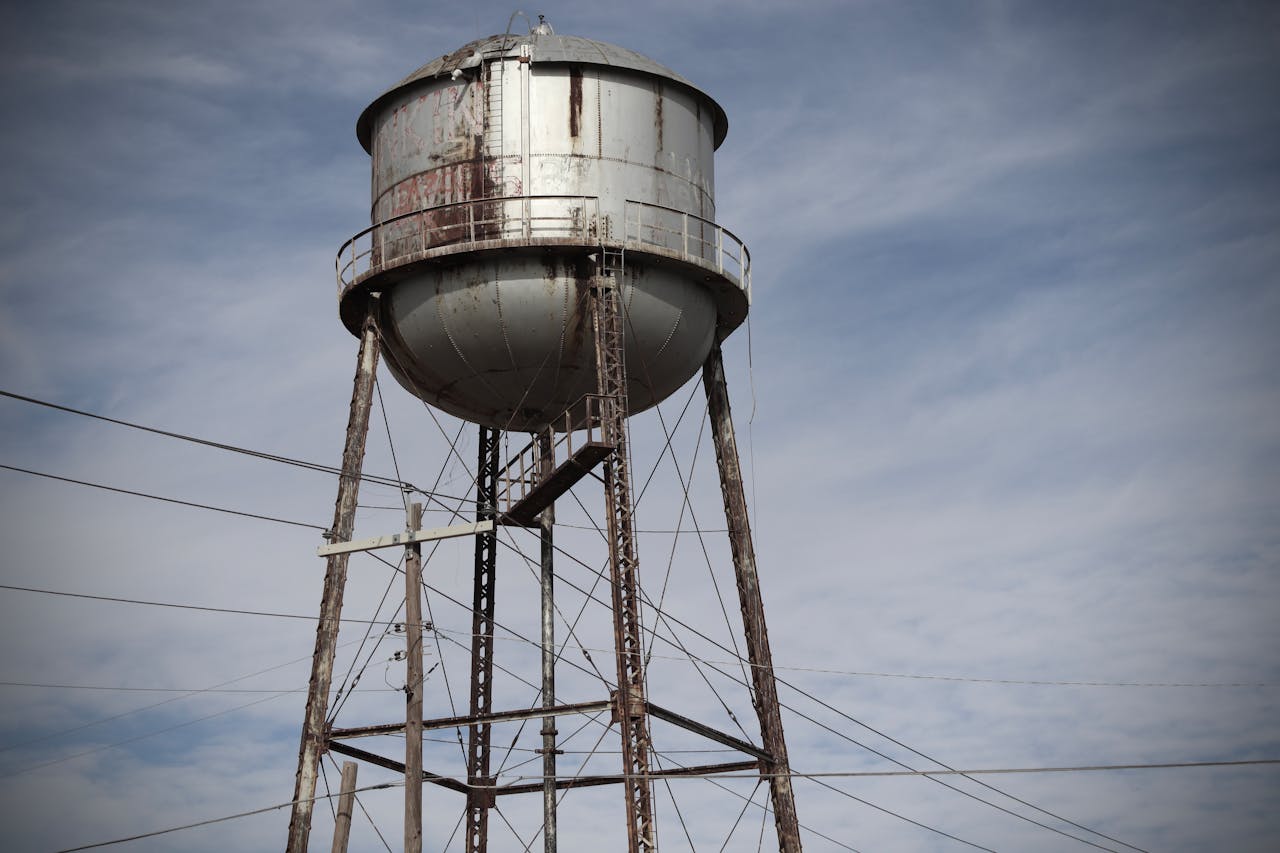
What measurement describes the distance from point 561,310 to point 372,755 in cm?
726

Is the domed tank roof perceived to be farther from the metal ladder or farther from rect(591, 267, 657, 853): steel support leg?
rect(591, 267, 657, 853): steel support leg

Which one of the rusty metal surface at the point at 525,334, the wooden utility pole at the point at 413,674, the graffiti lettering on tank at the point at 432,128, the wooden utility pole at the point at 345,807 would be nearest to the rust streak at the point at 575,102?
the graffiti lettering on tank at the point at 432,128

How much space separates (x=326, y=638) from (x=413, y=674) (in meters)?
3.13

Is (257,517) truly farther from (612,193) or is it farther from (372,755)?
(612,193)

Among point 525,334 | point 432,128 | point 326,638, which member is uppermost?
point 432,128

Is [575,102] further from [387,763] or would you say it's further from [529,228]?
[387,763]

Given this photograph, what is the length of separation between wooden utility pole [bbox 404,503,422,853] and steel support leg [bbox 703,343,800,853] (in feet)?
21.2

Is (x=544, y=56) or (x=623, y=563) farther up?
(x=544, y=56)

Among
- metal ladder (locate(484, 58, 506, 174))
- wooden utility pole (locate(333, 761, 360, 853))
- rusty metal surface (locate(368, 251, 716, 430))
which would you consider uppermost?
metal ladder (locate(484, 58, 506, 174))

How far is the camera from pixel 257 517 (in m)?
25.2

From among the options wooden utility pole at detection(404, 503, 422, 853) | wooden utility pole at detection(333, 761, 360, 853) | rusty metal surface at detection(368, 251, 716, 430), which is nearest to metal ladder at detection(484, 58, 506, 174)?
rusty metal surface at detection(368, 251, 716, 430)

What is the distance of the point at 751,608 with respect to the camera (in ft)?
90.3

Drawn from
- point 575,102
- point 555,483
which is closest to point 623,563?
point 555,483

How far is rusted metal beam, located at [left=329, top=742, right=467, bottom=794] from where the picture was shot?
25.5m
